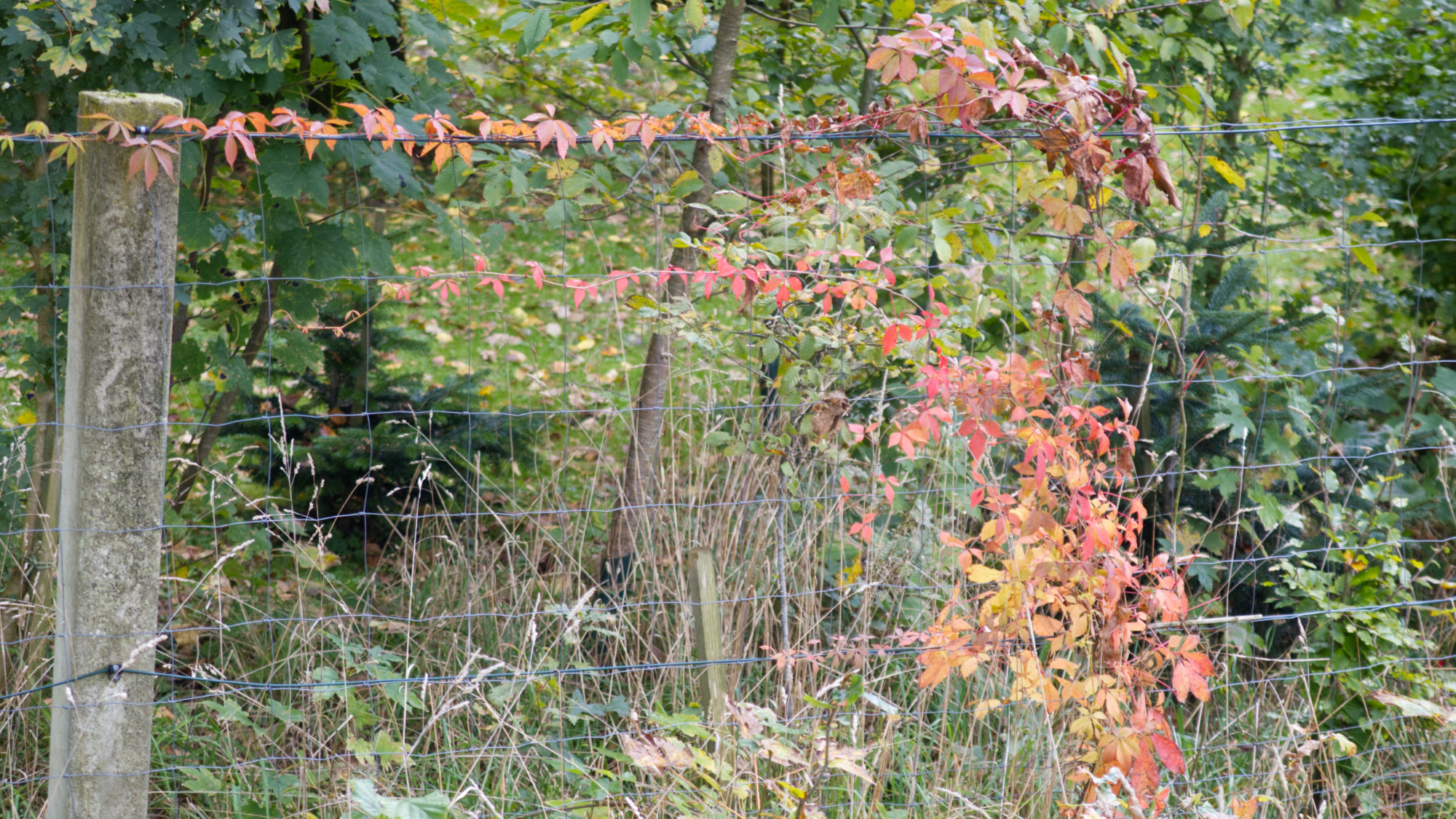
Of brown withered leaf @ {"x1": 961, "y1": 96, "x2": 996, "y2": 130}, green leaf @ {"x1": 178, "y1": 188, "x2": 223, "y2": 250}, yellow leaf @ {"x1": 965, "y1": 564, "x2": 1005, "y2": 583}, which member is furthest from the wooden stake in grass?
green leaf @ {"x1": 178, "y1": 188, "x2": 223, "y2": 250}

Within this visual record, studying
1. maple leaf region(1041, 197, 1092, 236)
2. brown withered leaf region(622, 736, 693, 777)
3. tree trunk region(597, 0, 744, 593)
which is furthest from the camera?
tree trunk region(597, 0, 744, 593)

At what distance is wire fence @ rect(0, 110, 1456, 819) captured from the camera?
245cm

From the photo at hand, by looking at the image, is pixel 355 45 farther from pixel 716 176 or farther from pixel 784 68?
pixel 784 68

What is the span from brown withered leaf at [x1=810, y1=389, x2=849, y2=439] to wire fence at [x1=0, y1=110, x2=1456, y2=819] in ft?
0.20

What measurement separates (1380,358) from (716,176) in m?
3.98

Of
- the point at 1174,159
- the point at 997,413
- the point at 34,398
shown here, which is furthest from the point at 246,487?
the point at 1174,159

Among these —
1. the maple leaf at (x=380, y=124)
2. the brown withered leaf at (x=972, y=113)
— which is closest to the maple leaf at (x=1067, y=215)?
the brown withered leaf at (x=972, y=113)

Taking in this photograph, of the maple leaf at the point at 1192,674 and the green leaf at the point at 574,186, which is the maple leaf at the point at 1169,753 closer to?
the maple leaf at the point at 1192,674

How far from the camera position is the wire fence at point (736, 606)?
2451 mm

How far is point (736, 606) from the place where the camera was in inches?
118

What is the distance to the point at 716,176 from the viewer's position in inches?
132

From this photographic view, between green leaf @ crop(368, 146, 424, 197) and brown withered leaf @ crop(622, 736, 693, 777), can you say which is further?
green leaf @ crop(368, 146, 424, 197)

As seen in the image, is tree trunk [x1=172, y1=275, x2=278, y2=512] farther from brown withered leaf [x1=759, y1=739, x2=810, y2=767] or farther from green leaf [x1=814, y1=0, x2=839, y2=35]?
brown withered leaf [x1=759, y1=739, x2=810, y2=767]

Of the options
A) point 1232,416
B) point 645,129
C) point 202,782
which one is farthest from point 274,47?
point 1232,416
